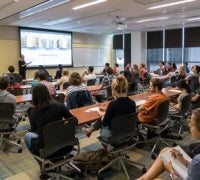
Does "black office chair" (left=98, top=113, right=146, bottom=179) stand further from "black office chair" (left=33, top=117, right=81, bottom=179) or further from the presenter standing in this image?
the presenter standing

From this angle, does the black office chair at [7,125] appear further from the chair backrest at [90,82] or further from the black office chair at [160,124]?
the chair backrest at [90,82]

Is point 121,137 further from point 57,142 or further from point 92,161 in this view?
point 57,142

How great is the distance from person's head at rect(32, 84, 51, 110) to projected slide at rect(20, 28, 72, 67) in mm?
8443

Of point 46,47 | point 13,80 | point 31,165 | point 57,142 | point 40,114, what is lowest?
point 31,165

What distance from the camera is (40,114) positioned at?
7.81ft

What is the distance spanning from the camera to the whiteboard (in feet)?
41.2

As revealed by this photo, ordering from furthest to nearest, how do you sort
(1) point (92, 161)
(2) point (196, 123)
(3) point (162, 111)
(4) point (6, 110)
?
(4) point (6, 110) → (3) point (162, 111) → (1) point (92, 161) → (2) point (196, 123)

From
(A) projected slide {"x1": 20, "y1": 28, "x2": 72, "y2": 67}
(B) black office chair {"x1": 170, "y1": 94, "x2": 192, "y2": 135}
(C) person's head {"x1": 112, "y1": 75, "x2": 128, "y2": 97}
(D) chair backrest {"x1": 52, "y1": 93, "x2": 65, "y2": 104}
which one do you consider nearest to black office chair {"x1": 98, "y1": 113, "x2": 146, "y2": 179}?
(C) person's head {"x1": 112, "y1": 75, "x2": 128, "y2": 97}

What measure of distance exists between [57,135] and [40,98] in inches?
16.8

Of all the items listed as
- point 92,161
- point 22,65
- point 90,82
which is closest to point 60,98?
point 92,161

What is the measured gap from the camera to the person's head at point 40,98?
2.43m

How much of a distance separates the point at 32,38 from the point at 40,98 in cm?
881

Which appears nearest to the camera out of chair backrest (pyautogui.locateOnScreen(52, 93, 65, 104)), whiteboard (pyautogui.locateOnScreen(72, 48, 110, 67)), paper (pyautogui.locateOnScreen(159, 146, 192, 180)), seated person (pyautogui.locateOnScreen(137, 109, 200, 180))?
seated person (pyautogui.locateOnScreen(137, 109, 200, 180))

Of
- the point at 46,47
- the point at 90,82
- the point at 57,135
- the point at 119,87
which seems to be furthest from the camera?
the point at 46,47
